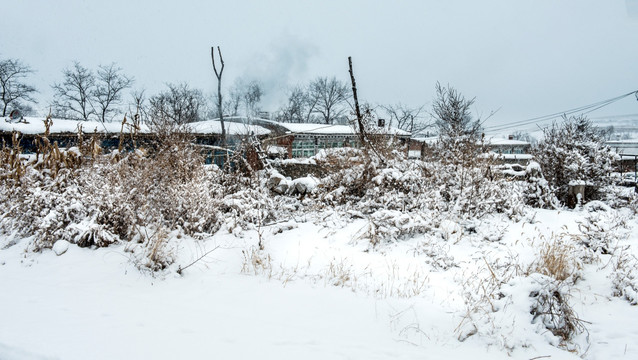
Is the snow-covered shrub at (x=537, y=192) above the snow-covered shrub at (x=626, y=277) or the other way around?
above

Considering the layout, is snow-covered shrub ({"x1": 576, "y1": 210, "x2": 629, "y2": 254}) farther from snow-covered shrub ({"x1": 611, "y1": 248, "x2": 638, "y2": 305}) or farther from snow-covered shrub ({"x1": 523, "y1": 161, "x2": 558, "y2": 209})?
snow-covered shrub ({"x1": 523, "y1": 161, "x2": 558, "y2": 209})

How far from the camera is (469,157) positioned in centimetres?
724

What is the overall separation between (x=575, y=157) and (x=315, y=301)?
830cm

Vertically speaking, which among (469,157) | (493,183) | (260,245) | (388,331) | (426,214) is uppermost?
(469,157)

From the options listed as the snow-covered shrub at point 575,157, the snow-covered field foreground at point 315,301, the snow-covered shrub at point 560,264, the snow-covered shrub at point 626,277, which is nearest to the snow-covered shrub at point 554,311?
the snow-covered field foreground at point 315,301

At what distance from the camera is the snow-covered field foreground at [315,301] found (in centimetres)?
292

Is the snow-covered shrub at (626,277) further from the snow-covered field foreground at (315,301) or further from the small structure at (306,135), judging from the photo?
the small structure at (306,135)

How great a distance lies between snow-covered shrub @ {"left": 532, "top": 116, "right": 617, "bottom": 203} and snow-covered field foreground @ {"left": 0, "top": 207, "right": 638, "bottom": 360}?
11.6ft

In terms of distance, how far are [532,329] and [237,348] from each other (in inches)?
109

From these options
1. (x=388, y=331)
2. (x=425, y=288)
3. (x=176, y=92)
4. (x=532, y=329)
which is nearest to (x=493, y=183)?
(x=425, y=288)

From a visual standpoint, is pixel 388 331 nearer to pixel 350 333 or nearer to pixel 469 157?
pixel 350 333

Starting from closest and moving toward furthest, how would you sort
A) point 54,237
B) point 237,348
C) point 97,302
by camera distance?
point 237,348 → point 97,302 → point 54,237

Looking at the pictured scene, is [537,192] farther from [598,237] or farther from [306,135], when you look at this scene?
[306,135]

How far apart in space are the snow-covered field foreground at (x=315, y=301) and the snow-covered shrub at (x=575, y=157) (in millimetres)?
3546
